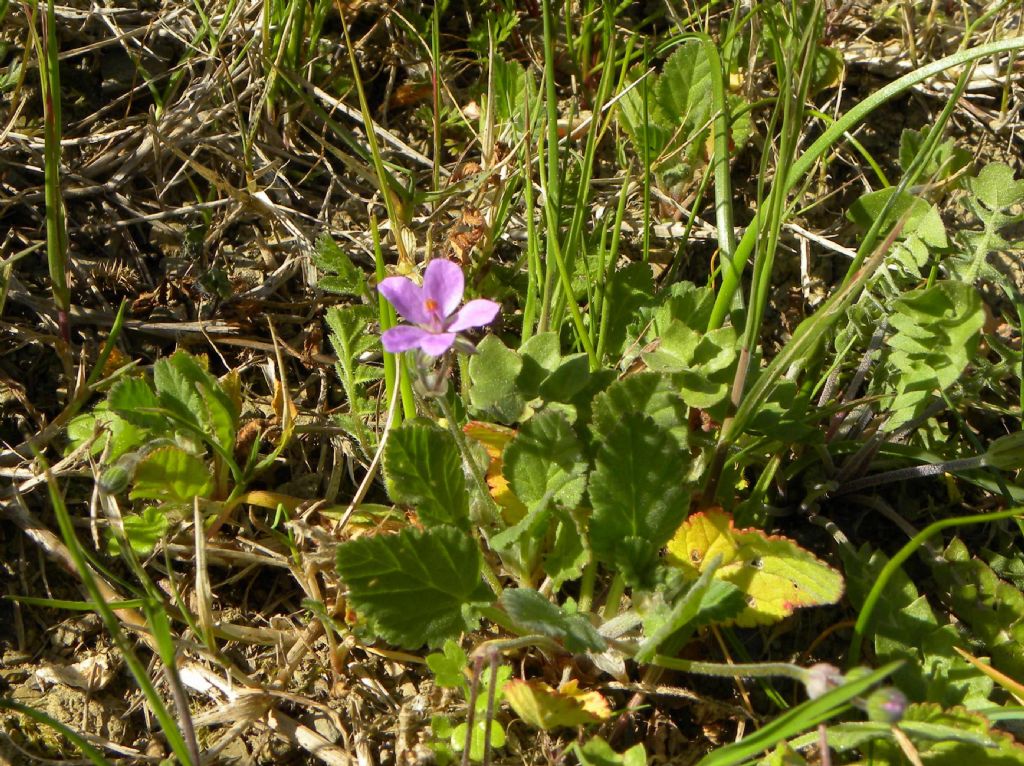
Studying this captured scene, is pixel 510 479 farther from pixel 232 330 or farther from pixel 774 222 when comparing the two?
pixel 232 330

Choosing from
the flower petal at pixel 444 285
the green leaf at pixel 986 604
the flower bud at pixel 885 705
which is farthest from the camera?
the green leaf at pixel 986 604

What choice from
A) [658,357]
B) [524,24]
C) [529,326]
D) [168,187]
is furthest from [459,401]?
[524,24]

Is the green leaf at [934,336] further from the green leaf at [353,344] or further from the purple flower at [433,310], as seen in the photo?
the green leaf at [353,344]

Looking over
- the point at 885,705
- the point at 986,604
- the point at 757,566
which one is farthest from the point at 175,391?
the point at 986,604

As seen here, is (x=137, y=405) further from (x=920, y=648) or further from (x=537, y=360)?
(x=920, y=648)

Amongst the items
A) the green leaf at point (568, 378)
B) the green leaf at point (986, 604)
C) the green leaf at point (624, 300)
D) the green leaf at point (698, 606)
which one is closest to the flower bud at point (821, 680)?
the green leaf at point (698, 606)

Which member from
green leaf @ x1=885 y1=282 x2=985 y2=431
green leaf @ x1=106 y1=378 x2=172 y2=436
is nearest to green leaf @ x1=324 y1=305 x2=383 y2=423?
green leaf @ x1=106 y1=378 x2=172 y2=436
